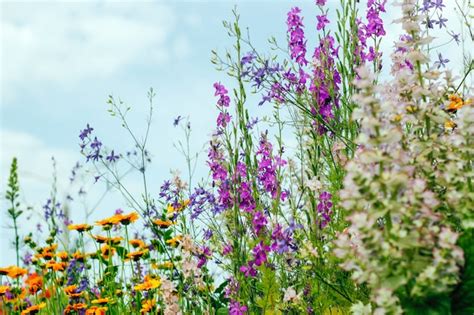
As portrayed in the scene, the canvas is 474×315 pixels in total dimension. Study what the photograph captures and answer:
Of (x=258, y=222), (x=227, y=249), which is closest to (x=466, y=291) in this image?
(x=258, y=222)

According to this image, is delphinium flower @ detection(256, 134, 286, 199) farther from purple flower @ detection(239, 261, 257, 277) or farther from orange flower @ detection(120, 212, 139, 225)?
orange flower @ detection(120, 212, 139, 225)

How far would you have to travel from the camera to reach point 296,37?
4.88m

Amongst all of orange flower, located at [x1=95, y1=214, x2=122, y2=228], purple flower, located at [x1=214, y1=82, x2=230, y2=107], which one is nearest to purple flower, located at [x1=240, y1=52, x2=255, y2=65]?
purple flower, located at [x1=214, y1=82, x2=230, y2=107]

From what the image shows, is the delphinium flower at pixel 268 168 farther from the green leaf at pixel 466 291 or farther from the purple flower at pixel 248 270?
the green leaf at pixel 466 291

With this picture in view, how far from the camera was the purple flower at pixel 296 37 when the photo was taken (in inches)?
192

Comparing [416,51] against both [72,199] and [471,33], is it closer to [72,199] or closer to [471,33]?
[471,33]

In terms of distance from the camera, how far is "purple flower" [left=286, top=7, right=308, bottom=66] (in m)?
4.87

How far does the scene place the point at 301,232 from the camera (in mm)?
4457

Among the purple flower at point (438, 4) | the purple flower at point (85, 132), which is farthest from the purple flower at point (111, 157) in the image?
the purple flower at point (438, 4)

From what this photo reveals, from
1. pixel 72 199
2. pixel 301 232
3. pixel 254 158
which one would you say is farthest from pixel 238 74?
pixel 72 199

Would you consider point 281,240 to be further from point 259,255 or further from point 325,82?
point 325,82

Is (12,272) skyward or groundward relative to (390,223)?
skyward

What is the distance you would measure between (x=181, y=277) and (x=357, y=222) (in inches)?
94.4

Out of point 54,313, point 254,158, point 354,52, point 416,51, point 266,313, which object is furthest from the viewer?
point 54,313
